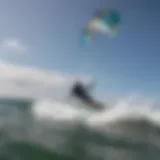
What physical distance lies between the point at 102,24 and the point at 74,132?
19.2 inches

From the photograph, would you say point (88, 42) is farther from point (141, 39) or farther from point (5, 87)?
point (5, 87)

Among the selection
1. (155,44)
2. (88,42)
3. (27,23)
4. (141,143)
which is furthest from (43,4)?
(141,143)

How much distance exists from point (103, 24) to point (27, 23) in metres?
0.34

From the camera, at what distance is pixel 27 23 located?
1428 mm

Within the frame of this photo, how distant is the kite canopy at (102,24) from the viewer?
1.41 m

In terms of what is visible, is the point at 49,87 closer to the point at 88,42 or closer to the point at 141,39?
the point at 88,42

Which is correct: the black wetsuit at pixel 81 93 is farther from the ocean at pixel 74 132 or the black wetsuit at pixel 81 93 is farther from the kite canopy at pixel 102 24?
the kite canopy at pixel 102 24

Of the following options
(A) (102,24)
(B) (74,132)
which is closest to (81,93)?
(B) (74,132)

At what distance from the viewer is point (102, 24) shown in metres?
1.42

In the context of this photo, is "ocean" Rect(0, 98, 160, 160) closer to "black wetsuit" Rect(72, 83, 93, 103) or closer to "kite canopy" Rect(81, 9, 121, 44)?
"black wetsuit" Rect(72, 83, 93, 103)

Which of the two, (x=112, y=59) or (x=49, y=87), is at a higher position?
(x=112, y=59)

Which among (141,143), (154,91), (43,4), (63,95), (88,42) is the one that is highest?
(43,4)

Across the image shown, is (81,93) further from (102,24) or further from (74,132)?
(102,24)

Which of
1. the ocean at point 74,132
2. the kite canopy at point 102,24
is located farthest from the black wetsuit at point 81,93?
the kite canopy at point 102,24
